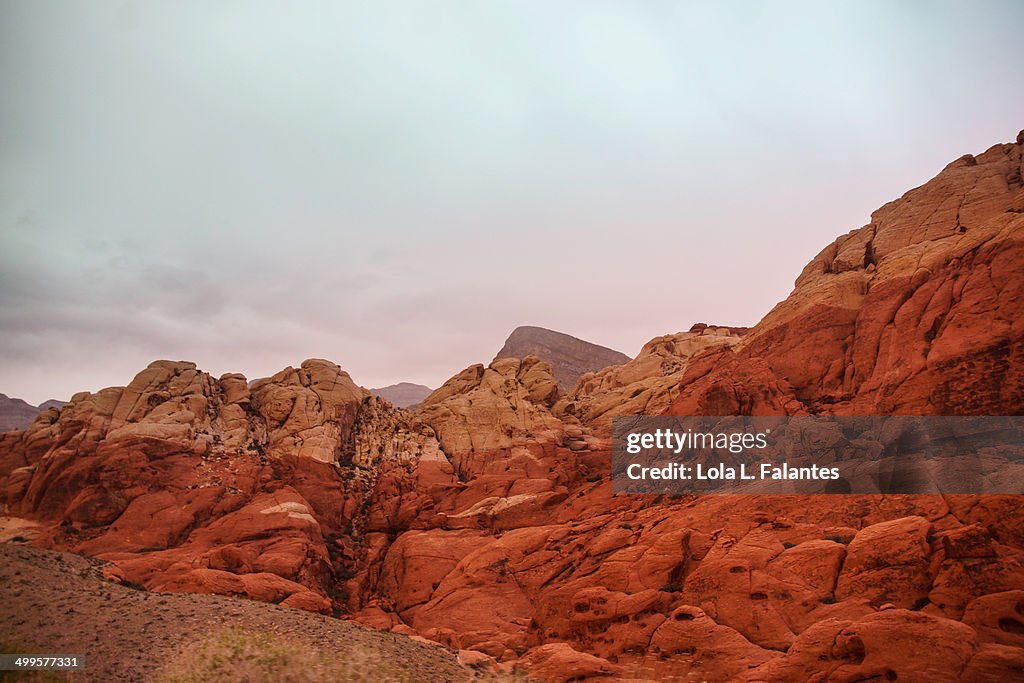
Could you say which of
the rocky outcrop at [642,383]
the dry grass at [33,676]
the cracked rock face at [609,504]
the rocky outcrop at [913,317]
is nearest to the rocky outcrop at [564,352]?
the rocky outcrop at [642,383]

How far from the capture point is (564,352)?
153500 mm

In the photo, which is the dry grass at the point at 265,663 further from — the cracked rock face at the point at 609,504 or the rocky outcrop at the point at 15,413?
the rocky outcrop at the point at 15,413

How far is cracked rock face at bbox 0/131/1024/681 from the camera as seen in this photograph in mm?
21938

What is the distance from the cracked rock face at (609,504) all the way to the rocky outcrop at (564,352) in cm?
8027

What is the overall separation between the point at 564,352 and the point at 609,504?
364 ft

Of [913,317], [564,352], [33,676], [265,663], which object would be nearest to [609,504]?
[913,317]

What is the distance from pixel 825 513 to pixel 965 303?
14297 millimetres

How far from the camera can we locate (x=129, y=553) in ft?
128

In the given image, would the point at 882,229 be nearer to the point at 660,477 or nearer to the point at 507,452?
the point at 660,477

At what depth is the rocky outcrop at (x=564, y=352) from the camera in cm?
14850

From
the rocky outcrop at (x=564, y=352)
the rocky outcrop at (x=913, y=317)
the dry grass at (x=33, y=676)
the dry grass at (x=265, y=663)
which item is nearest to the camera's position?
the dry grass at (x=33, y=676)

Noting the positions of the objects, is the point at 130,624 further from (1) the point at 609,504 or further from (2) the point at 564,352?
(2) the point at 564,352

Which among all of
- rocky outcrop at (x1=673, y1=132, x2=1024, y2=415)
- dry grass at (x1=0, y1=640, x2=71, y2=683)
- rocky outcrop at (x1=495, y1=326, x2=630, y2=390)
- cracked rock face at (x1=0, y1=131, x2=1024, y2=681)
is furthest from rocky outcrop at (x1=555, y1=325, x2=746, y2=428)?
rocky outcrop at (x1=495, y1=326, x2=630, y2=390)

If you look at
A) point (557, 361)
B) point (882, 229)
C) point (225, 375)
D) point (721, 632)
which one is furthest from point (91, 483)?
point (557, 361)
